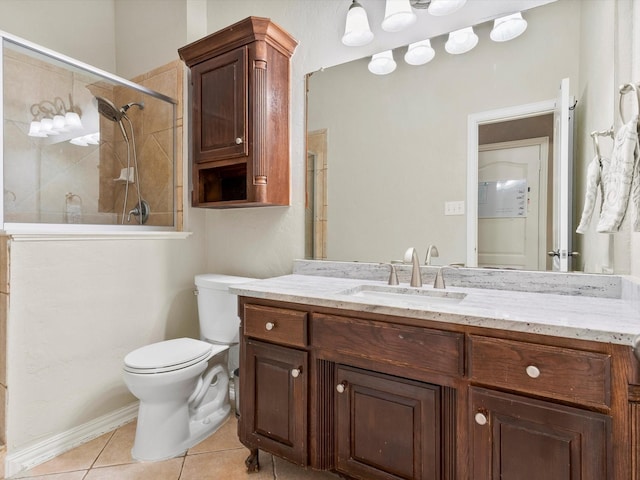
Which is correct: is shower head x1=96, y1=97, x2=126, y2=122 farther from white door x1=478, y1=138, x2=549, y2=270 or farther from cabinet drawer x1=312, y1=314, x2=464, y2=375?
white door x1=478, y1=138, x2=549, y2=270

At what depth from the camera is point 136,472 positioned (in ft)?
5.04

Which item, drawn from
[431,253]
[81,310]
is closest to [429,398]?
[431,253]

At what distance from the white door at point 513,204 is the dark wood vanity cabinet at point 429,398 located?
24.1 inches

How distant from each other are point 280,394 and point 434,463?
0.61m

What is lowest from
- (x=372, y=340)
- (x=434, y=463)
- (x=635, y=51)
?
(x=434, y=463)

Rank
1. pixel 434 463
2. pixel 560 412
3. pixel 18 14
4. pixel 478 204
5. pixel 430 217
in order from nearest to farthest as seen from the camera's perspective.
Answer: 1. pixel 560 412
2. pixel 434 463
3. pixel 478 204
4. pixel 430 217
5. pixel 18 14

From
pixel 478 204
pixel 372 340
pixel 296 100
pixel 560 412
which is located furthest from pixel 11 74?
pixel 560 412

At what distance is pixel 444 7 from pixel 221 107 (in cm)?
123

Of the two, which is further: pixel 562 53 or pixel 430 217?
pixel 430 217

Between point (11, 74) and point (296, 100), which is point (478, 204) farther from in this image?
point (11, 74)

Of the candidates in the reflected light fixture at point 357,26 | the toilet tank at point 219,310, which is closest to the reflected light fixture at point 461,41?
the reflected light fixture at point 357,26

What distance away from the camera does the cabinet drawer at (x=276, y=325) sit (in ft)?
4.36

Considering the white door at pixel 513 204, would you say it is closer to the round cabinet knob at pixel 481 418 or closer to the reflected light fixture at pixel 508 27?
the reflected light fixture at pixel 508 27

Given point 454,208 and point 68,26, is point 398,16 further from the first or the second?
point 68,26
